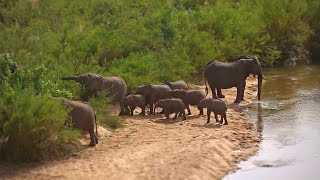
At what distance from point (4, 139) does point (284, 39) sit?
73.2ft

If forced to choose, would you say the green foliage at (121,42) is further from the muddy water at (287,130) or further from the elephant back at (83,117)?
the muddy water at (287,130)

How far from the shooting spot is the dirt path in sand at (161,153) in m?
13.7

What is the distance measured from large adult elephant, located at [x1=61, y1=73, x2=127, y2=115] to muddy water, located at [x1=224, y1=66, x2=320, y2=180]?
418 centimetres

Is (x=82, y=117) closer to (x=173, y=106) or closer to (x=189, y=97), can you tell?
(x=173, y=106)

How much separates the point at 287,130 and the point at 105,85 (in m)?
5.57

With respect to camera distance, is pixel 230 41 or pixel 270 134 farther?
pixel 230 41

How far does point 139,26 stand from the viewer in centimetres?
2684

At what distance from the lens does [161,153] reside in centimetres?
1505

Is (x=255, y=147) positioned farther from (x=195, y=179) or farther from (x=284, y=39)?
(x=284, y=39)

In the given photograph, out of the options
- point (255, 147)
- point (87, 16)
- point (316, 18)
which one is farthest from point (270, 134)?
point (316, 18)

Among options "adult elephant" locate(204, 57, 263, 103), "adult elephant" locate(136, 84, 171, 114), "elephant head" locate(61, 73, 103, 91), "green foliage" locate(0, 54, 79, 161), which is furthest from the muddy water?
"elephant head" locate(61, 73, 103, 91)

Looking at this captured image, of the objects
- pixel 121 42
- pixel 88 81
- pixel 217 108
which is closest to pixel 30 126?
pixel 88 81

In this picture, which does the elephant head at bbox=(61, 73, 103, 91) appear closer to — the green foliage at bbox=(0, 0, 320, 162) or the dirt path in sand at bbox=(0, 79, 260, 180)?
the green foliage at bbox=(0, 0, 320, 162)

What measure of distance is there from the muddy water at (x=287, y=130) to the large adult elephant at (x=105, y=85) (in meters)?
4.18
